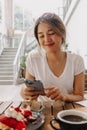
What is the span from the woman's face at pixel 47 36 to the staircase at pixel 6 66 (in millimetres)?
5592

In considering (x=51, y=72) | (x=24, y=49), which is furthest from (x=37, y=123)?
(x=24, y=49)

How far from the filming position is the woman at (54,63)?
49.0 inches

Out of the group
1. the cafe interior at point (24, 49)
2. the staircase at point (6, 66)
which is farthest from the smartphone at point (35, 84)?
the staircase at point (6, 66)

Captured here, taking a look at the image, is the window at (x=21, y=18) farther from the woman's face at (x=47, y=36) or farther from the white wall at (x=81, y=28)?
the woman's face at (x=47, y=36)

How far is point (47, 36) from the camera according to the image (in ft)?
4.06

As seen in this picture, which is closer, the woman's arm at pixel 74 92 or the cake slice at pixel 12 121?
the cake slice at pixel 12 121

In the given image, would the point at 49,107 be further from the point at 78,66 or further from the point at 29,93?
the point at 78,66

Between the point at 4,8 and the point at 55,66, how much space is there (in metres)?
10.9

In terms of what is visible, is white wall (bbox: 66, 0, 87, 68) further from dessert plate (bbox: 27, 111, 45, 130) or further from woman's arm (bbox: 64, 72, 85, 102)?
dessert plate (bbox: 27, 111, 45, 130)

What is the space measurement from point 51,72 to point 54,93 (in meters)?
0.26

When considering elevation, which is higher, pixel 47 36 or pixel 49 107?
pixel 47 36

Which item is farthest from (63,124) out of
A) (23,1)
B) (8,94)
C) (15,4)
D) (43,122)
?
(15,4)

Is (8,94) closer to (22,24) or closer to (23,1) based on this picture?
(23,1)

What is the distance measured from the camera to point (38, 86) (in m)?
1.01
